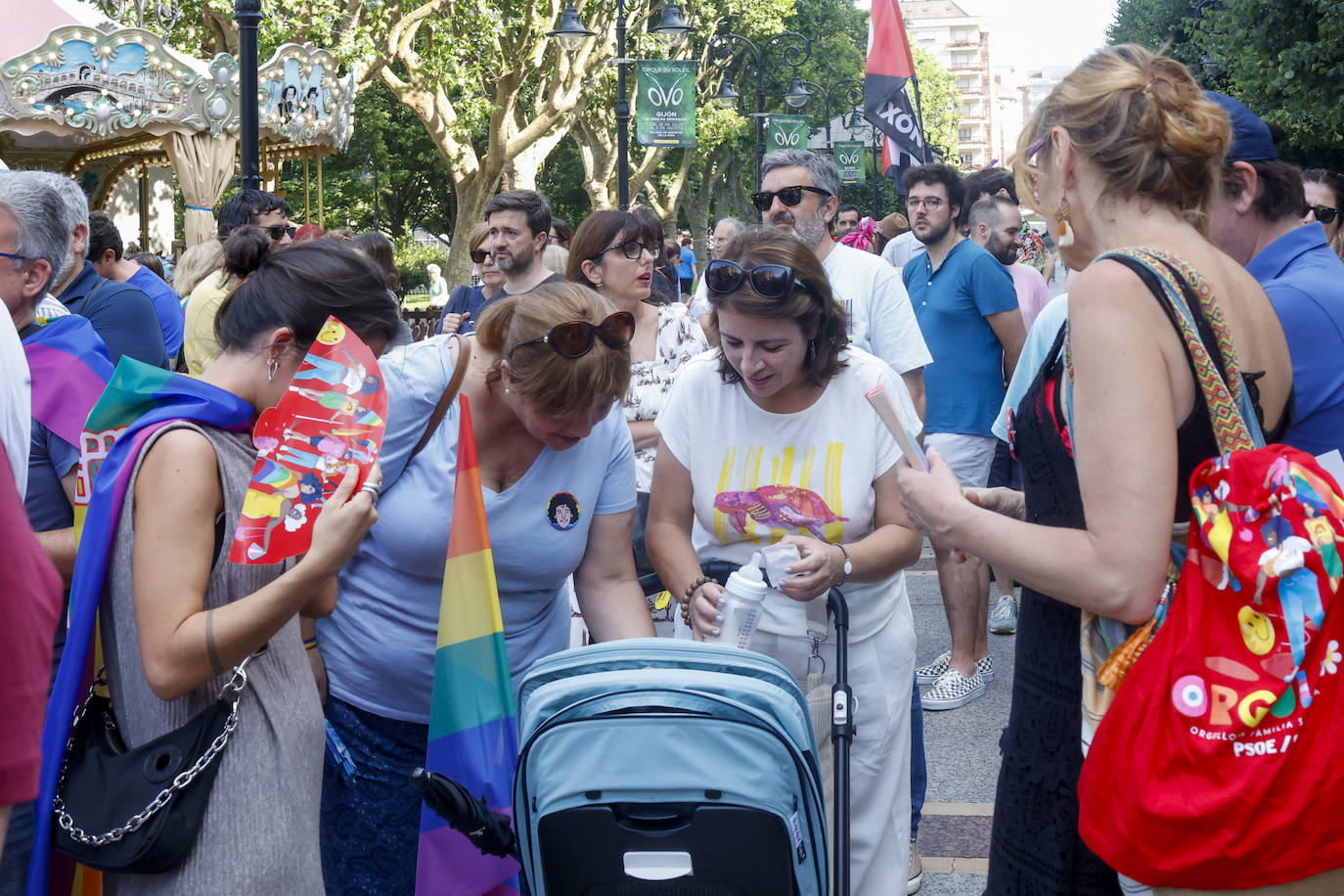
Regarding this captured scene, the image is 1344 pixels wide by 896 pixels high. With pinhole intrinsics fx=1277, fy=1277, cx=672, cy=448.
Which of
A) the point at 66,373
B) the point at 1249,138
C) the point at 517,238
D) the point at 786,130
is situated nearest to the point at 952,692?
the point at 517,238

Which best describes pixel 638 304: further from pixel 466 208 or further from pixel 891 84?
pixel 466 208

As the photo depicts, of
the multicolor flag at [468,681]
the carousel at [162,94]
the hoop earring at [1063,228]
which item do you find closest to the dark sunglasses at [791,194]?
the multicolor flag at [468,681]

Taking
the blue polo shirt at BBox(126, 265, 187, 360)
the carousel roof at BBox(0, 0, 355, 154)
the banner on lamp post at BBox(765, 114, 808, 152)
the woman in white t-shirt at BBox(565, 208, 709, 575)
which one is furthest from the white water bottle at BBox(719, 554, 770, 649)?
the banner on lamp post at BBox(765, 114, 808, 152)

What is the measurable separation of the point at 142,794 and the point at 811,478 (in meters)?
1.60

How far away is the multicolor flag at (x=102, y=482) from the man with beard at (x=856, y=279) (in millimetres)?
3433

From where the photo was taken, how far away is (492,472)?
9.43 ft

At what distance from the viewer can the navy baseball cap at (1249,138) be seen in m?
2.95

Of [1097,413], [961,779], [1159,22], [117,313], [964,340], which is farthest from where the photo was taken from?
[1159,22]

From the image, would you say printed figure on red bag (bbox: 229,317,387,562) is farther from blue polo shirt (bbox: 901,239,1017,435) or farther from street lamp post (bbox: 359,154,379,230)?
street lamp post (bbox: 359,154,379,230)

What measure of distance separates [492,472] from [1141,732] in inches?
61.5

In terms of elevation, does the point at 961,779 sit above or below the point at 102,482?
below

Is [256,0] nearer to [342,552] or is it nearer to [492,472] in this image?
[492,472]

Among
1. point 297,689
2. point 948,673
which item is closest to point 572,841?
point 297,689

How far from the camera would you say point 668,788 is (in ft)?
6.64
